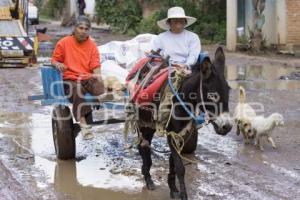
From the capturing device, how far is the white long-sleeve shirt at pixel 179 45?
7.04 meters

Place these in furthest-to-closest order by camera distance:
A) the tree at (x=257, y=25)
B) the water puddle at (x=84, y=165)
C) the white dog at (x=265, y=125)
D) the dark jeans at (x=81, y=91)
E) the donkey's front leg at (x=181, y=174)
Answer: the tree at (x=257, y=25)
the white dog at (x=265, y=125)
the dark jeans at (x=81, y=91)
the water puddle at (x=84, y=165)
the donkey's front leg at (x=181, y=174)

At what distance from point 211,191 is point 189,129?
2.81 feet

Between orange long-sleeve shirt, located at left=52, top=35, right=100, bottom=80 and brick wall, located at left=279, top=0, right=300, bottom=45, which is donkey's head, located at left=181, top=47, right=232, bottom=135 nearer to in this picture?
orange long-sleeve shirt, located at left=52, top=35, right=100, bottom=80

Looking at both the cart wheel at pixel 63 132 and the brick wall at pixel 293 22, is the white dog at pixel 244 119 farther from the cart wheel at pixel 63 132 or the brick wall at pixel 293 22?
the brick wall at pixel 293 22

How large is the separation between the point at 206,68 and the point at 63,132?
2.82m

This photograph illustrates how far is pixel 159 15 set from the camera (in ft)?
86.7

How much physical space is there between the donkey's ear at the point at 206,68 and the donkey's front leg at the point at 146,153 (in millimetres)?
1340

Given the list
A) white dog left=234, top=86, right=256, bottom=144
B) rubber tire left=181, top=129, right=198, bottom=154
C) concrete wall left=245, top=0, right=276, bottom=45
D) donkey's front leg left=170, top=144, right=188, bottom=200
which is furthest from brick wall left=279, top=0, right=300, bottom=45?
donkey's front leg left=170, top=144, right=188, bottom=200

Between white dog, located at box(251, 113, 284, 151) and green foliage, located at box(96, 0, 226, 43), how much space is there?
48.7ft

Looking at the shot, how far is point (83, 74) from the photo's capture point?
7871 millimetres

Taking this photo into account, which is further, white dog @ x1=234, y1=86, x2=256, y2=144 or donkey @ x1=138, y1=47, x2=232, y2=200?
white dog @ x1=234, y1=86, x2=256, y2=144

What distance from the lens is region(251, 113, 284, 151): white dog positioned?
27.5ft

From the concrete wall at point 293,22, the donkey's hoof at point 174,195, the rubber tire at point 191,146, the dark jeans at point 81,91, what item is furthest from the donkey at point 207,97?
the concrete wall at point 293,22

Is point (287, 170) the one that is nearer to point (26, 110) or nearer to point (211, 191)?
point (211, 191)
